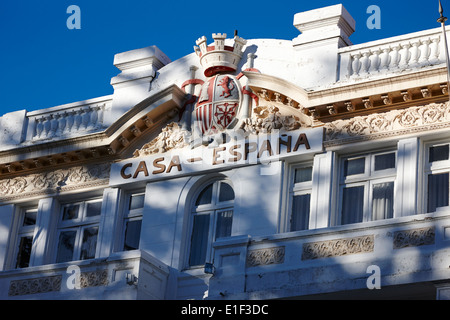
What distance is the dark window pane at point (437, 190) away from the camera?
2402cm

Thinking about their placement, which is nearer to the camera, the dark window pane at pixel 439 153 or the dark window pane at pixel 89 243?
the dark window pane at pixel 439 153

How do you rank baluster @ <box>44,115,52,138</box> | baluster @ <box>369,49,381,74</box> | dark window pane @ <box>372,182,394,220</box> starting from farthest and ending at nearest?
1. baluster @ <box>44,115,52,138</box>
2. baluster @ <box>369,49,381,74</box>
3. dark window pane @ <box>372,182,394,220</box>

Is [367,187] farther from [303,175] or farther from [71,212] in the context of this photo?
[71,212]

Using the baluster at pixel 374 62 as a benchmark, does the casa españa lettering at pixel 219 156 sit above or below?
below

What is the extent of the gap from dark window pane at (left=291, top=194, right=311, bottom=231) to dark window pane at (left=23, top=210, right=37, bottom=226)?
722 centimetres

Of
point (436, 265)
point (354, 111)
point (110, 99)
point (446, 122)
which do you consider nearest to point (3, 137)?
point (110, 99)

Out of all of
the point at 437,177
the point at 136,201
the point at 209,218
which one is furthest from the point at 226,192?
the point at 437,177

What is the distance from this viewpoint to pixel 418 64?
24844 millimetres

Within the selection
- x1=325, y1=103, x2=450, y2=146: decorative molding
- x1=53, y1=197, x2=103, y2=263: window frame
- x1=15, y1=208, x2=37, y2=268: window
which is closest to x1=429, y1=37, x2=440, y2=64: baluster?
x1=325, y1=103, x2=450, y2=146: decorative molding

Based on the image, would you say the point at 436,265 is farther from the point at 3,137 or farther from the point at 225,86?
the point at 3,137

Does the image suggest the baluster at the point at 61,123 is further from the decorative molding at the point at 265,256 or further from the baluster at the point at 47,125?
the decorative molding at the point at 265,256

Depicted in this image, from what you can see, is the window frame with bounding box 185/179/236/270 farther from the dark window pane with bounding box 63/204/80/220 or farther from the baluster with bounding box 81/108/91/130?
the baluster with bounding box 81/108/91/130

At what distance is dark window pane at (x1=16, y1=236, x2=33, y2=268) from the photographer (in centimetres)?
2855

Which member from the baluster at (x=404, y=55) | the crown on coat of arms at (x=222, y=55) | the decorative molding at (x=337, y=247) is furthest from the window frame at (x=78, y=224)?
the baluster at (x=404, y=55)
